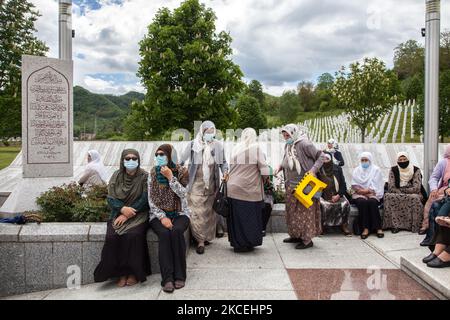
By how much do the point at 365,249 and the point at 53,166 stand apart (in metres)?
5.24

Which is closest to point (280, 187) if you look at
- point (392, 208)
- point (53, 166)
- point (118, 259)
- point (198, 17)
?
point (392, 208)

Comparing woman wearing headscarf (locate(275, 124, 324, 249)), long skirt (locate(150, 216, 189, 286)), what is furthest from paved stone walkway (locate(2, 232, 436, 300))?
A: woman wearing headscarf (locate(275, 124, 324, 249))

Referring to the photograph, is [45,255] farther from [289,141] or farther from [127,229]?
[289,141]

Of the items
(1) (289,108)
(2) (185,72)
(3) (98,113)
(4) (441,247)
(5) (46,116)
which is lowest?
(4) (441,247)

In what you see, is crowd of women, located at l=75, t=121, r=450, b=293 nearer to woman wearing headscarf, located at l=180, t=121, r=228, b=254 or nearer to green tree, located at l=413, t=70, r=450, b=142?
woman wearing headscarf, located at l=180, t=121, r=228, b=254

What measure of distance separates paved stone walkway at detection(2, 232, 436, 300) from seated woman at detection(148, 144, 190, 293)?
0.23m

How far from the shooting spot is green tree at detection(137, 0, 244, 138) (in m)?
18.8

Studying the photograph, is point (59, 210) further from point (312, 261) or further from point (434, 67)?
point (434, 67)

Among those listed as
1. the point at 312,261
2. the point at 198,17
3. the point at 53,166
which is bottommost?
the point at 312,261

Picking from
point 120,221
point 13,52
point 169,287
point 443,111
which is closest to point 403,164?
point 169,287

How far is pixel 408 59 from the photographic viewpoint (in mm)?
71375

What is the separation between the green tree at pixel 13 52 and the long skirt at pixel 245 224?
2269 centimetres

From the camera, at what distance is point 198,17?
20562 millimetres

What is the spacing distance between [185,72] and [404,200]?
47.8 feet
